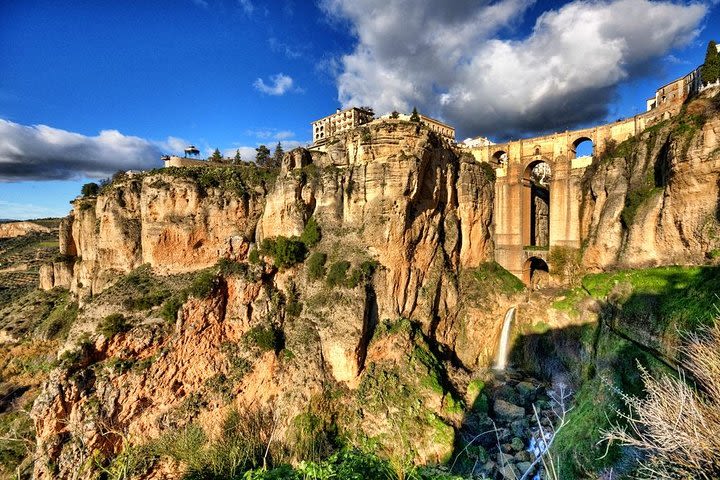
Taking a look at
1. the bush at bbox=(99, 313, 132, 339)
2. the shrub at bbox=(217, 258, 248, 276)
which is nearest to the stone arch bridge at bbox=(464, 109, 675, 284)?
the shrub at bbox=(217, 258, 248, 276)

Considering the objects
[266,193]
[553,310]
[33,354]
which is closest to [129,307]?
[266,193]

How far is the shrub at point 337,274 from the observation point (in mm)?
24531

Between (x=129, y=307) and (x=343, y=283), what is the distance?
14.1 metres

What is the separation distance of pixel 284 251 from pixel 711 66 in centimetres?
3225

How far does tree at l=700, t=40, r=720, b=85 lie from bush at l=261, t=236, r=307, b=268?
3067 centimetres

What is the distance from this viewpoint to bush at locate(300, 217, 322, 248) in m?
26.7

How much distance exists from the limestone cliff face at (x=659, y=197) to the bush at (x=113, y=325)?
111 ft

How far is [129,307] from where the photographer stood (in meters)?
22.7

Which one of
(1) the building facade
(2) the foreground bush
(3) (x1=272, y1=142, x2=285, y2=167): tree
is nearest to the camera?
(2) the foreground bush

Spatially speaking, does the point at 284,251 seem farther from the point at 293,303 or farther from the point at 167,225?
the point at 167,225

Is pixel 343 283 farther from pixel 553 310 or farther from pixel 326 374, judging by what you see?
pixel 553 310

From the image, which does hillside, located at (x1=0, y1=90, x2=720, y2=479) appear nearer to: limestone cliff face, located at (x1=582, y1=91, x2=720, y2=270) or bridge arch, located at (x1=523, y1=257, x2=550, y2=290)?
limestone cliff face, located at (x1=582, y1=91, x2=720, y2=270)

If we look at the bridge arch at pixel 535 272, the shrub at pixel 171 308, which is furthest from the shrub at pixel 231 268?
the bridge arch at pixel 535 272

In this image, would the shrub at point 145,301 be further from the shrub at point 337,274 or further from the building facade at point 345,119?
the building facade at point 345,119
